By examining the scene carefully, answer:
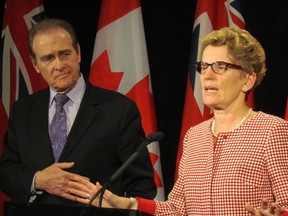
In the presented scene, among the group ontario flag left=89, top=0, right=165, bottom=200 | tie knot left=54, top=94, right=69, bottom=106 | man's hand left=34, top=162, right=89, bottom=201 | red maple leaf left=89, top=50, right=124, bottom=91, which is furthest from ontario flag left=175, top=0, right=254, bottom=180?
man's hand left=34, top=162, right=89, bottom=201

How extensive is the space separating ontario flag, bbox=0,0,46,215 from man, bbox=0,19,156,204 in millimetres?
1235

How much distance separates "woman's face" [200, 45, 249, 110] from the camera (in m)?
2.26

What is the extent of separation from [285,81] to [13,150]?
188 cm

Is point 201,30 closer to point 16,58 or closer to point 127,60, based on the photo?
point 127,60

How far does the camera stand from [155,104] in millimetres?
4324

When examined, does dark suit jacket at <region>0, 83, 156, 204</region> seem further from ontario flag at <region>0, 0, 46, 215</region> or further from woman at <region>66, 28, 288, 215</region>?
ontario flag at <region>0, 0, 46, 215</region>

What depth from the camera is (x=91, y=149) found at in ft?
8.82

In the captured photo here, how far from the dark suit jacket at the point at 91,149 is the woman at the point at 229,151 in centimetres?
37

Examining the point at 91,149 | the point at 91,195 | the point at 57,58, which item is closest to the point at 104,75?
the point at 57,58

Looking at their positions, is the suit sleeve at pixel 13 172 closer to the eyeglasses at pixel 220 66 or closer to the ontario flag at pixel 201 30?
the eyeglasses at pixel 220 66

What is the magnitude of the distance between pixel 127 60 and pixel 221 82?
1.77 meters

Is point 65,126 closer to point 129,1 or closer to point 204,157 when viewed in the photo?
point 204,157

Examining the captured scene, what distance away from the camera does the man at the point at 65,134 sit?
2670 millimetres

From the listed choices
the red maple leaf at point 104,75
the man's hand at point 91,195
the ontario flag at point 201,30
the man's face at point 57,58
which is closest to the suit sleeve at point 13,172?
the man's face at point 57,58
